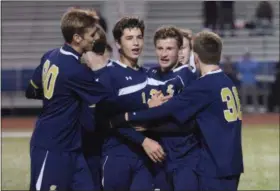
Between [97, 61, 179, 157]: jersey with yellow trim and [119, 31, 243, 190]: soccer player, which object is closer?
[119, 31, 243, 190]: soccer player

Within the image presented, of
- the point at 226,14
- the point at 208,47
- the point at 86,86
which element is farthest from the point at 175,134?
the point at 226,14

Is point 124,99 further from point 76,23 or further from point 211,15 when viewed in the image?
point 211,15

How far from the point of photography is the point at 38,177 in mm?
5578

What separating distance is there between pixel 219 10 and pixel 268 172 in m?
6.98

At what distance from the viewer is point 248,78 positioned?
19.8m

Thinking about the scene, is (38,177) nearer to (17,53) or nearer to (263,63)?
(263,63)

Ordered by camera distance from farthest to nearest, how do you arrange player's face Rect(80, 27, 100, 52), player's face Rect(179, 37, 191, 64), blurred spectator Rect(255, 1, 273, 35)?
blurred spectator Rect(255, 1, 273, 35), player's face Rect(179, 37, 191, 64), player's face Rect(80, 27, 100, 52)

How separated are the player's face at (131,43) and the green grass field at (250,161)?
13.6 feet

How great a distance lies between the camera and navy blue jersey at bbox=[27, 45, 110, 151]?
5527 mm

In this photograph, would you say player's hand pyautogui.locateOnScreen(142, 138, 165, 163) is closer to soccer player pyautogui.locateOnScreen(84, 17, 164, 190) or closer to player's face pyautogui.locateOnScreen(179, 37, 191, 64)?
soccer player pyautogui.locateOnScreen(84, 17, 164, 190)

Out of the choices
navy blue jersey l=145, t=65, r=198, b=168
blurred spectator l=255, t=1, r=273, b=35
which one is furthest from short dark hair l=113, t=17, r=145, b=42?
blurred spectator l=255, t=1, r=273, b=35

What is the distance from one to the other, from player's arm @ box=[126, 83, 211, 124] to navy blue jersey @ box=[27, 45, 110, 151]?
0.43 meters

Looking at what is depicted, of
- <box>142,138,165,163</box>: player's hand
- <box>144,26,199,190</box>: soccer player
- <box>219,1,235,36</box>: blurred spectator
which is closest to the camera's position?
<box>142,138,165,163</box>: player's hand

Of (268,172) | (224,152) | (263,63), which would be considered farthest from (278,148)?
(224,152)
